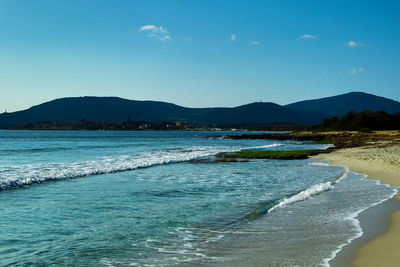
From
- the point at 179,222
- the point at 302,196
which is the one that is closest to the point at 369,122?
the point at 302,196

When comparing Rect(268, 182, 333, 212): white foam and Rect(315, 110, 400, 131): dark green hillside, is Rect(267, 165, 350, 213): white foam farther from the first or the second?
Rect(315, 110, 400, 131): dark green hillside

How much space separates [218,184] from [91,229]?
9.38m

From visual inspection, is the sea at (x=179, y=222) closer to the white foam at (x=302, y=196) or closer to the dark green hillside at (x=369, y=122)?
the white foam at (x=302, y=196)

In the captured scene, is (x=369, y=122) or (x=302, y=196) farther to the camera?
(x=369, y=122)

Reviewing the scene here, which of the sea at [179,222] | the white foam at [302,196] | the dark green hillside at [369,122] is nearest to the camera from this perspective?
the sea at [179,222]

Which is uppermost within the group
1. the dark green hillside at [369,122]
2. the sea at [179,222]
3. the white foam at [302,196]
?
the dark green hillside at [369,122]

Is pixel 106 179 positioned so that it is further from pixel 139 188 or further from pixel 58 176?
pixel 139 188

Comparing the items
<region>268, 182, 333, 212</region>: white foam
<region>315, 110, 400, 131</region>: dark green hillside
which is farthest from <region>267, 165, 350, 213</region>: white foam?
<region>315, 110, 400, 131</region>: dark green hillside

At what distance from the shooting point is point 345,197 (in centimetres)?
1300

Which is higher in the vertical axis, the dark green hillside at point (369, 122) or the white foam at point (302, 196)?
the dark green hillside at point (369, 122)

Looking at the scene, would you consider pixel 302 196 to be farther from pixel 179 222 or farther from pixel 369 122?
pixel 369 122

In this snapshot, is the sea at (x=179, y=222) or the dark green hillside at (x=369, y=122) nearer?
the sea at (x=179, y=222)

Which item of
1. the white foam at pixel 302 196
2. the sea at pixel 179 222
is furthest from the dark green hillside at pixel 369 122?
the sea at pixel 179 222

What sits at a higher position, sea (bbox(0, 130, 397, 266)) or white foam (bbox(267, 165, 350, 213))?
sea (bbox(0, 130, 397, 266))
